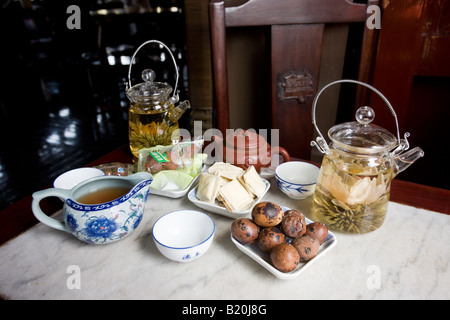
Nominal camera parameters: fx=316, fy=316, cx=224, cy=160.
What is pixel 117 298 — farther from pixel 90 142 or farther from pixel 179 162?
pixel 90 142

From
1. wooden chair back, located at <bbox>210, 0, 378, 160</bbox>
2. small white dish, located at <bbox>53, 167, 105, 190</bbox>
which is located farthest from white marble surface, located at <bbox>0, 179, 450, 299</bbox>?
wooden chair back, located at <bbox>210, 0, 378, 160</bbox>

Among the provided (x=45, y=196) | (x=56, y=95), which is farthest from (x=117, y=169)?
(x=56, y=95)

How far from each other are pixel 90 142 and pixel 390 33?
2.46 metres

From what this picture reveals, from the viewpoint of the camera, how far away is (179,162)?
0.90 meters

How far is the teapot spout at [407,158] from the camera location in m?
0.65

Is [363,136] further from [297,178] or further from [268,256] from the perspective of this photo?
[268,256]

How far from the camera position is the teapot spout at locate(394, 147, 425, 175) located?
648 mm

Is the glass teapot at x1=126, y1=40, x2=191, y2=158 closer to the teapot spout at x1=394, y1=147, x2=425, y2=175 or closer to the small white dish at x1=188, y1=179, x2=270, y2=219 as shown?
the small white dish at x1=188, y1=179, x2=270, y2=219

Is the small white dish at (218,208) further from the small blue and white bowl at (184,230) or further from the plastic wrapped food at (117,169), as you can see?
the plastic wrapped food at (117,169)

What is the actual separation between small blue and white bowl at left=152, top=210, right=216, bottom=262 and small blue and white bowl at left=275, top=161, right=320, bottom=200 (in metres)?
0.23

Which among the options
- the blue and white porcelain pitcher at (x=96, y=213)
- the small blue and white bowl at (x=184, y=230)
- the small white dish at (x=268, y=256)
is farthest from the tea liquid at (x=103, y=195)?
the small white dish at (x=268, y=256)

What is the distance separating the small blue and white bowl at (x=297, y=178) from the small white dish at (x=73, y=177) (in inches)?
19.9

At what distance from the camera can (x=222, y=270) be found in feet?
2.05
